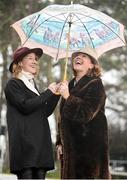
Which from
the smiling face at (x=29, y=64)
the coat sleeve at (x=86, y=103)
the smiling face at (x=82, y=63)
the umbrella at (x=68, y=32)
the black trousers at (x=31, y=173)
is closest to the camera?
Result: the black trousers at (x=31, y=173)

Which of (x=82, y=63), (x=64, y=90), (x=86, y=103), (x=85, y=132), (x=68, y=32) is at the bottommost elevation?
(x=85, y=132)

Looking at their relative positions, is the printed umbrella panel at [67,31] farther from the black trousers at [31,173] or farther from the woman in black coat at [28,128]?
the black trousers at [31,173]

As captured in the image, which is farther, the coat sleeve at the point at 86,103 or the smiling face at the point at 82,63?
the smiling face at the point at 82,63

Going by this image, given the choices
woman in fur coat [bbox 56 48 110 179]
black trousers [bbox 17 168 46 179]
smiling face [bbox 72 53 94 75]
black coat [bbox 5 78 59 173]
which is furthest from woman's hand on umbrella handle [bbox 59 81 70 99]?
black trousers [bbox 17 168 46 179]

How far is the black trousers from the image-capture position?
5.07 meters

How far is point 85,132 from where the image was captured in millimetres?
5336

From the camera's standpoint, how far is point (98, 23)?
19.7 ft

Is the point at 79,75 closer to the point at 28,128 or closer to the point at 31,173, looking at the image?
the point at 28,128

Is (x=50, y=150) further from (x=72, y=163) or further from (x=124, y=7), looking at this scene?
(x=124, y=7)

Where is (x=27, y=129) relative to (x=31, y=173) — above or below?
above

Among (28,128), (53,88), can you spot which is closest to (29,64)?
(53,88)

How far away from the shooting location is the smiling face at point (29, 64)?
17.7ft

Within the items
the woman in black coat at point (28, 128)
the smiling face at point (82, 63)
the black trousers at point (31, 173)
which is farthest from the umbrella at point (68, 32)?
the black trousers at point (31, 173)

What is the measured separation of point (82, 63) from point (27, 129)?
88 centimetres
